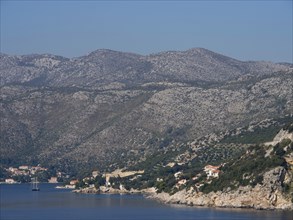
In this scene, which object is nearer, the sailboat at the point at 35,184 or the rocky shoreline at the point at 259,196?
the rocky shoreline at the point at 259,196

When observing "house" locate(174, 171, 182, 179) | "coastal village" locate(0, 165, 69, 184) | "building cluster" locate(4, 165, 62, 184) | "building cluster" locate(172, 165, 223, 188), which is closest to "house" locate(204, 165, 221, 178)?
"building cluster" locate(172, 165, 223, 188)

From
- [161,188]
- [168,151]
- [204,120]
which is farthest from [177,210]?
[204,120]

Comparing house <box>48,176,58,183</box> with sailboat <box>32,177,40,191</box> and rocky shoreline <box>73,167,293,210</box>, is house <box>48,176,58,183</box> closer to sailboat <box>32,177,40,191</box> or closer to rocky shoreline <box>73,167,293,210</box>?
sailboat <box>32,177,40,191</box>

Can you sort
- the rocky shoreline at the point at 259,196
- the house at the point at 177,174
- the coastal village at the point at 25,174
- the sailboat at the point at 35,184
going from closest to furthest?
the rocky shoreline at the point at 259,196 < the house at the point at 177,174 < the sailboat at the point at 35,184 < the coastal village at the point at 25,174

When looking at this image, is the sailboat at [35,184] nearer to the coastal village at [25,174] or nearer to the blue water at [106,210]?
the coastal village at [25,174]

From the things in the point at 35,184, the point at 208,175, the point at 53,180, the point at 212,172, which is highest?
the point at 53,180

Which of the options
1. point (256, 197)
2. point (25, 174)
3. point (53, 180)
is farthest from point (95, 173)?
point (256, 197)

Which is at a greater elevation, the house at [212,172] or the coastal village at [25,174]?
the coastal village at [25,174]

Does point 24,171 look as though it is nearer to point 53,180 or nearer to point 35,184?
point 53,180

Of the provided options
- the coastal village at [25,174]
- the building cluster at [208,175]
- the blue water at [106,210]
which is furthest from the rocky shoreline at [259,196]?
the coastal village at [25,174]
